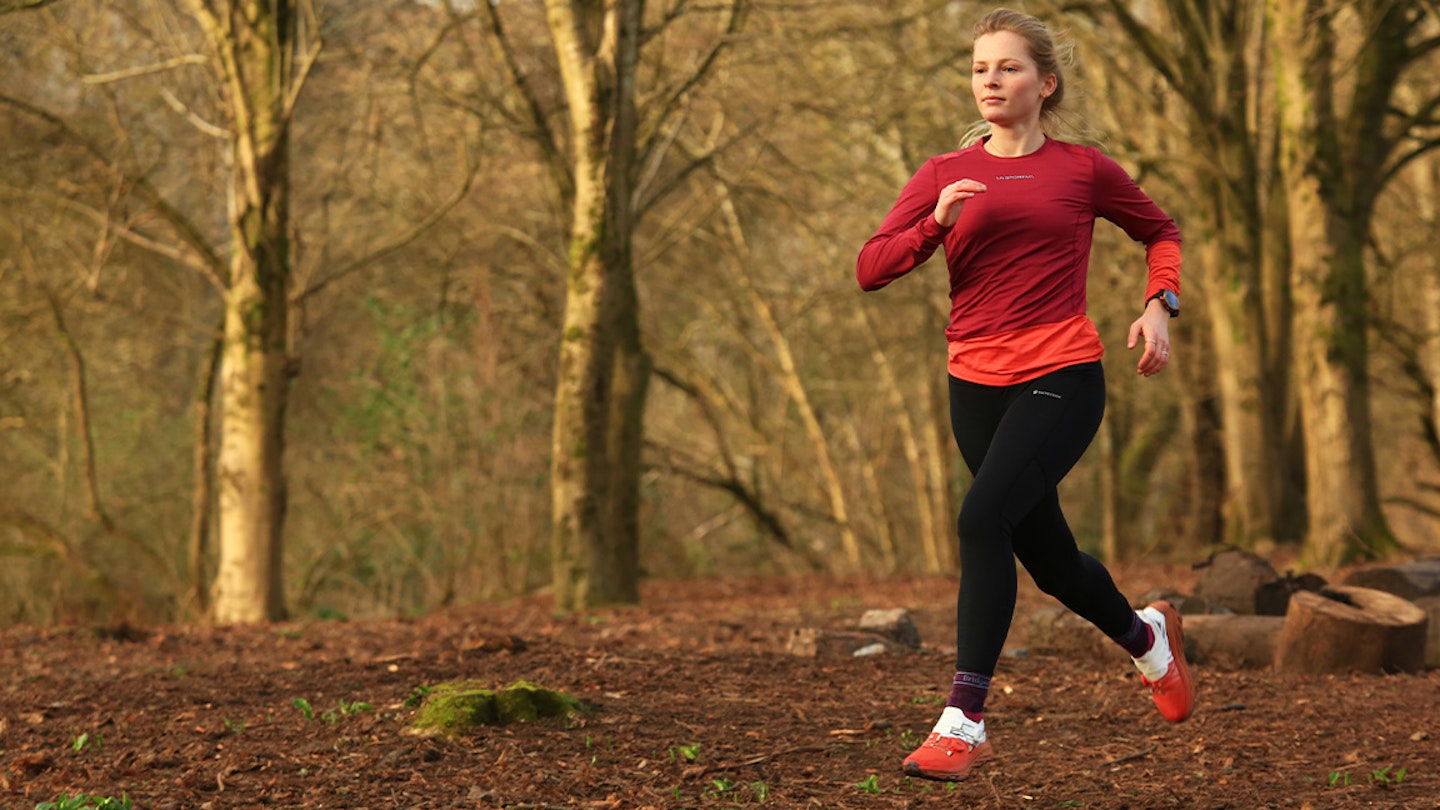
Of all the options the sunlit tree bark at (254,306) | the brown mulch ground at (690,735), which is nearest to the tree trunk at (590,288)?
the sunlit tree bark at (254,306)

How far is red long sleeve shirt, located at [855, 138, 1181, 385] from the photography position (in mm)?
4195

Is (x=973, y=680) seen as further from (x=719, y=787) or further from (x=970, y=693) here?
(x=719, y=787)

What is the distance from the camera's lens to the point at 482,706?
17.3 feet

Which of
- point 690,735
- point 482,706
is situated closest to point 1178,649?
point 690,735

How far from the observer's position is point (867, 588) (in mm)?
14469

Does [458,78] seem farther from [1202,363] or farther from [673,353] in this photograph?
[1202,363]

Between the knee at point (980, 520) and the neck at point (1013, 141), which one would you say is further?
the neck at point (1013, 141)

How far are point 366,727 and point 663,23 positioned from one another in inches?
335

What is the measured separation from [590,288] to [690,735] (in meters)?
6.25

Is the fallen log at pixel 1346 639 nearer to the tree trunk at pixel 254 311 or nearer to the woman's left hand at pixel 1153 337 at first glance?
the woman's left hand at pixel 1153 337

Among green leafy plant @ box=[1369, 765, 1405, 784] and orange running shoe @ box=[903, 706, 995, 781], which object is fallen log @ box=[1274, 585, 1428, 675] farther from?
orange running shoe @ box=[903, 706, 995, 781]

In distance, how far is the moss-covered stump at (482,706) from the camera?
17.0 ft

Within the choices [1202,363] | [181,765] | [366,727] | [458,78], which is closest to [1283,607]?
[366,727]

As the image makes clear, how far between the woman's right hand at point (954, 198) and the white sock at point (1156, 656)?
155 cm
